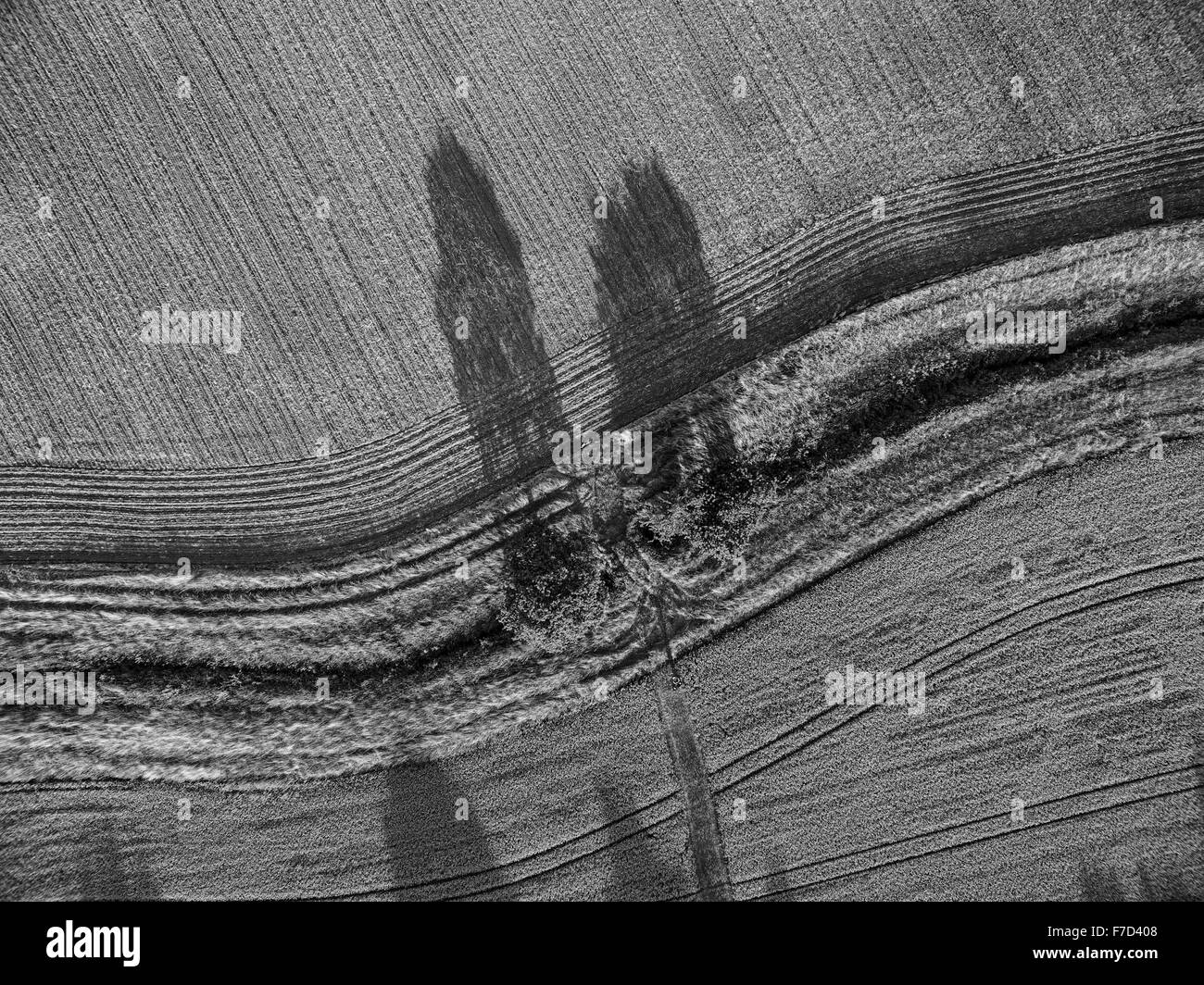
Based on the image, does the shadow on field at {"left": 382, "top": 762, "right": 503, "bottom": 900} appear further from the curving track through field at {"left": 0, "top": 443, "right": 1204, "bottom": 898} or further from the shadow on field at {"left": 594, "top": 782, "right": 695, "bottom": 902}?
the shadow on field at {"left": 594, "top": 782, "right": 695, "bottom": 902}

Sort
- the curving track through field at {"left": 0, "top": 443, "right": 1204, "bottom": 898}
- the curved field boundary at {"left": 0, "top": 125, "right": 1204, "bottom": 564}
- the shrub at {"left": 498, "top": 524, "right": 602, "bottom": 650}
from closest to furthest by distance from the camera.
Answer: the shrub at {"left": 498, "top": 524, "right": 602, "bottom": 650}, the curving track through field at {"left": 0, "top": 443, "right": 1204, "bottom": 898}, the curved field boundary at {"left": 0, "top": 125, "right": 1204, "bottom": 564}

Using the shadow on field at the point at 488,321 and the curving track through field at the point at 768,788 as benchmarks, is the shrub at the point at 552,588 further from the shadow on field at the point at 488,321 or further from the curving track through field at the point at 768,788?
the curving track through field at the point at 768,788

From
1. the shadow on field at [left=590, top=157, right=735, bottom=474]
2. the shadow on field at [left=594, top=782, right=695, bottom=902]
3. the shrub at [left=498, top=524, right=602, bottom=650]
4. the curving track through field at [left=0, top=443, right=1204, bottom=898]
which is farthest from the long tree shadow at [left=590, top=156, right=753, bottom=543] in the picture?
the shadow on field at [left=594, top=782, right=695, bottom=902]

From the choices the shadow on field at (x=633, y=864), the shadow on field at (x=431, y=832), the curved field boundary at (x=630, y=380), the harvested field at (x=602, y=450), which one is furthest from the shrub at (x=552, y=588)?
the shadow on field at (x=431, y=832)

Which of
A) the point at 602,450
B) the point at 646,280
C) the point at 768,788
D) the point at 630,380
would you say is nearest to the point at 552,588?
the point at 602,450

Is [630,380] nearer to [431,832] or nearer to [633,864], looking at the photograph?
[633,864]
